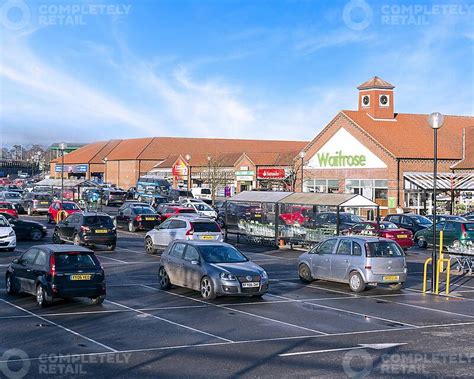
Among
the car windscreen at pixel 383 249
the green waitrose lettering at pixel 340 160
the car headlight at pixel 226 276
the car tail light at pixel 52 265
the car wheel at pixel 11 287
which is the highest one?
the green waitrose lettering at pixel 340 160

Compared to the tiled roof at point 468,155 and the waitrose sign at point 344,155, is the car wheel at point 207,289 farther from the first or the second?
the tiled roof at point 468,155

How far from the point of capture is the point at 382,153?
57688 mm

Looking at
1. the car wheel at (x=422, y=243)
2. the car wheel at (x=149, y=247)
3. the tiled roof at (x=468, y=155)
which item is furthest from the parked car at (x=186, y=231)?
the tiled roof at (x=468, y=155)

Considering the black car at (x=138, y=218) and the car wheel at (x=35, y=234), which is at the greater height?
the black car at (x=138, y=218)

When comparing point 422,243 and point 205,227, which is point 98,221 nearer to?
point 205,227

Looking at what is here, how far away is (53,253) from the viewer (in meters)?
16.1

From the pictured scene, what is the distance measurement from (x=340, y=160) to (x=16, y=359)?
2072 inches

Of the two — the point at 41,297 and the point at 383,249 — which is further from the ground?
the point at 383,249

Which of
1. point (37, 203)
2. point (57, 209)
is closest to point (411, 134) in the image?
point (37, 203)

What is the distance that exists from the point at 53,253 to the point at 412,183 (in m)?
44.5

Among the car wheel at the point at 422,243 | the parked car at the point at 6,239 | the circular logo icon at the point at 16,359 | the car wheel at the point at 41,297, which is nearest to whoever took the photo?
the circular logo icon at the point at 16,359

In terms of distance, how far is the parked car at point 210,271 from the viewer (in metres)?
16.9

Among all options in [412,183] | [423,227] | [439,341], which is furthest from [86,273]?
[412,183]

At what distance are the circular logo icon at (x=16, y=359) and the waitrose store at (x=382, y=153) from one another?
46519 mm
